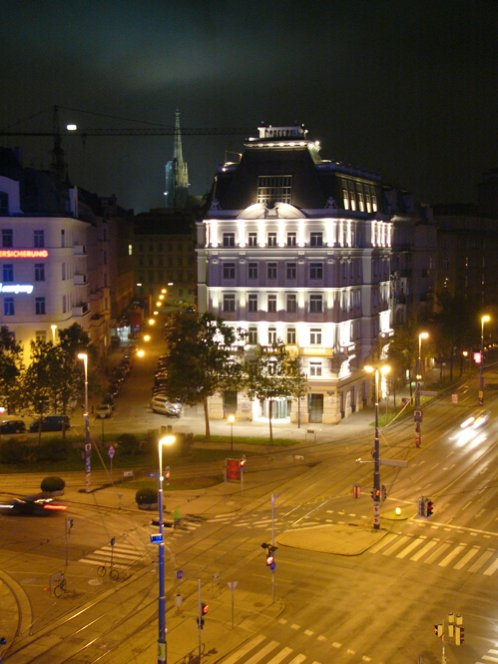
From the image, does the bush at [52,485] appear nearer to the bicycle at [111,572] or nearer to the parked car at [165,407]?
the bicycle at [111,572]

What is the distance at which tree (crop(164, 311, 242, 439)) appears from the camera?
70.5m

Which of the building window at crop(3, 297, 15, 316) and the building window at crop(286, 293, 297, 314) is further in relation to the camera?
the building window at crop(3, 297, 15, 316)

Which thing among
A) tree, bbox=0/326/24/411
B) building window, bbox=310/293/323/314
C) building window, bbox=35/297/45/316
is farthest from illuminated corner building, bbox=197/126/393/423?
tree, bbox=0/326/24/411

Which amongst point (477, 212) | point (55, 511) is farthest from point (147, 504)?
point (477, 212)

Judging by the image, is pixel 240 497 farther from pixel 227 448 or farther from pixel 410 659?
pixel 410 659

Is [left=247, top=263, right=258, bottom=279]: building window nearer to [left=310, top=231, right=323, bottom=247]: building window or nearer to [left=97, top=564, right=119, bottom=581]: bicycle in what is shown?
[left=310, top=231, right=323, bottom=247]: building window

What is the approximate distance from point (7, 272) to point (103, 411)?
608 inches

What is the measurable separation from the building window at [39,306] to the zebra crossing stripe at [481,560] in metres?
51.2

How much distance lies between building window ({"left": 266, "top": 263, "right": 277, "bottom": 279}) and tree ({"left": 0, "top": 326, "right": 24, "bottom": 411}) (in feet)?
72.9

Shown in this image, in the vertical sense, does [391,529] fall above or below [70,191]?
below

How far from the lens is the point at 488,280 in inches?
6147

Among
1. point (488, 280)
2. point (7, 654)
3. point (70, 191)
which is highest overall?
point (70, 191)

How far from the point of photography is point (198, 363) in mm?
70500

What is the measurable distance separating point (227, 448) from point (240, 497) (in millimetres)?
13240
